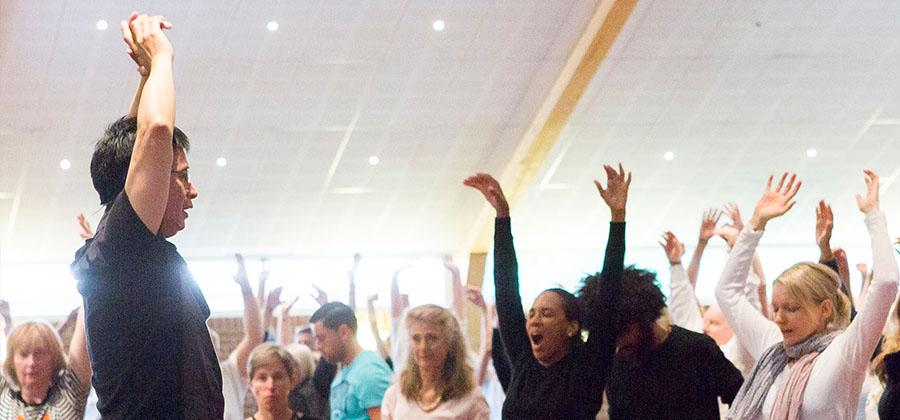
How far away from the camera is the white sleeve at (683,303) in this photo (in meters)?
5.59

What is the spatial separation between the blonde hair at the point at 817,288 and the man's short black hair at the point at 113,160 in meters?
2.13

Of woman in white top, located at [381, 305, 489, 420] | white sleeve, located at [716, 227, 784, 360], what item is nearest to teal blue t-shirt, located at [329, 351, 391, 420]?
woman in white top, located at [381, 305, 489, 420]

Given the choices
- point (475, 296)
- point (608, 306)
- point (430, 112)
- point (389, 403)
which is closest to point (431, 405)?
point (389, 403)

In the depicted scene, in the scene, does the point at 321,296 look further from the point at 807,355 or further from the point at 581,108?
the point at 581,108

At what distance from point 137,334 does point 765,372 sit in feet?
7.11

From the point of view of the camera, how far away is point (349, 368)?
19.0 ft

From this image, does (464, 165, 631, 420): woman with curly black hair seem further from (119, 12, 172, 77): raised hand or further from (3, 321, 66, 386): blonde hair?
(119, 12, 172, 77): raised hand

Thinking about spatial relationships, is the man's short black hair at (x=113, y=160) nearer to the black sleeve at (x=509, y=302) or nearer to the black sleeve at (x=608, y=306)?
the black sleeve at (x=608, y=306)

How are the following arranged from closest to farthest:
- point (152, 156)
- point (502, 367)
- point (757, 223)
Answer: point (152, 156), point (757, 223), point (502, 367)

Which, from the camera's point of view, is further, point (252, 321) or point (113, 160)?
point (252, 321)

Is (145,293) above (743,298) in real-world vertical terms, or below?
below

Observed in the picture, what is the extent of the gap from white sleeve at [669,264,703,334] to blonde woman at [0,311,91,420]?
2.56 meters

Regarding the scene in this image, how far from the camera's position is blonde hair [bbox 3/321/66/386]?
4.42m

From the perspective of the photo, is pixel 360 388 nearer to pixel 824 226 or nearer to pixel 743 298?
pixel 743 298
